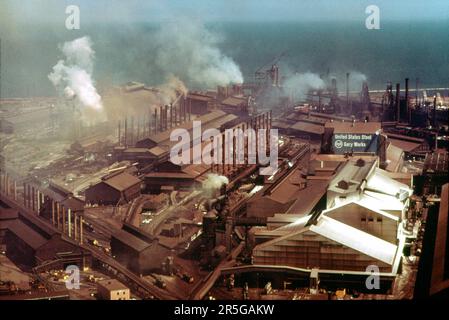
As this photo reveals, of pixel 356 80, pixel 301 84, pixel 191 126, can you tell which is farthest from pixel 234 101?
pixel 356 80

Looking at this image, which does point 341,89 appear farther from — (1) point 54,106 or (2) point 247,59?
(1) point 54,106

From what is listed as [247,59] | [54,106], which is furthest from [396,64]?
[54,106]

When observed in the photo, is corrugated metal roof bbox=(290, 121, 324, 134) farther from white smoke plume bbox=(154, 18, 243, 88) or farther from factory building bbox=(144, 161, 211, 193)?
white smoke plume bbox=(154, 18, 243, 88)

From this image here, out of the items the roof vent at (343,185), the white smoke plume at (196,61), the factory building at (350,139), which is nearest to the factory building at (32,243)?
the roof vent at (343,185)

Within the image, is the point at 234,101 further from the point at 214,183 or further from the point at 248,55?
the point at 248,55

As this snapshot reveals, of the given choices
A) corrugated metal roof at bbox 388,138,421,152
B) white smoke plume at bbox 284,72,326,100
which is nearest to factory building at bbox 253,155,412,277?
corrugated metal roof at bbox 388,138,421,152

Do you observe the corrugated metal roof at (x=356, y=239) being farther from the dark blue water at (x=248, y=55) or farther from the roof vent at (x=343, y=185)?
the dark blue water at (x=248, y=55)

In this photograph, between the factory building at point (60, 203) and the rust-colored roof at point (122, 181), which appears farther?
the rust-colored roof at point (122, 181)
